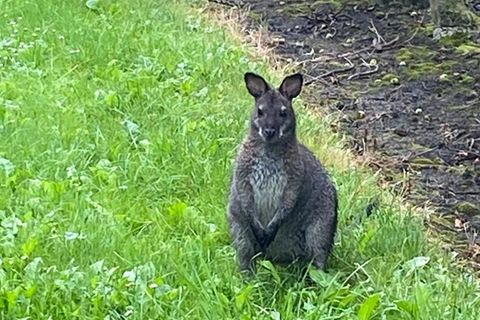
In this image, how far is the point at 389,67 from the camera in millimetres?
9484

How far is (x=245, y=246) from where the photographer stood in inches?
194

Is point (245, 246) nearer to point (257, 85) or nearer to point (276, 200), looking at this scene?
point (276, 200)

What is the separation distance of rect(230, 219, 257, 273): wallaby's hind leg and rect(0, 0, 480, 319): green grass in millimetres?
A: 62

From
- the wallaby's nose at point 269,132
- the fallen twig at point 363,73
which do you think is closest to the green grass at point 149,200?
the wallaby's nose at point 269,132

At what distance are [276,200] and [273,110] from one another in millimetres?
420

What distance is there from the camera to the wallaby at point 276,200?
16.2 feet

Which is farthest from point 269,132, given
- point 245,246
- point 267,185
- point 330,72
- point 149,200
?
point 330,72

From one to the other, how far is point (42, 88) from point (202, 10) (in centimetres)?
351

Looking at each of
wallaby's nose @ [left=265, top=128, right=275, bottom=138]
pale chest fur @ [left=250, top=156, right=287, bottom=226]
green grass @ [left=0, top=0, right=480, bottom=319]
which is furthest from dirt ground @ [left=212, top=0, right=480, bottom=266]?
wallaby's nose @ [left=265, top=128, right=275, bottom=138]

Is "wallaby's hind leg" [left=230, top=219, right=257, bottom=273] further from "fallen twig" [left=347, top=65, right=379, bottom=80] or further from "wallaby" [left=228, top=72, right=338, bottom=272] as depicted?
"fallen twig" [left=347, top=65, right=379, bottom=80]

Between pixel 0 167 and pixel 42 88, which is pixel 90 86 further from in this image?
pixel 0 167

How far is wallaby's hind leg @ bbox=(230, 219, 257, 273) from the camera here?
16.2 ft

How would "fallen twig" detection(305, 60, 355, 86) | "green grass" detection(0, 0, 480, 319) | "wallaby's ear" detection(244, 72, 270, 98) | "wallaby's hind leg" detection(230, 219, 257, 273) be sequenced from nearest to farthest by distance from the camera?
"green grass" detection(0, 0, 480, 319), "wallaby's hind leg" detection(230, 219, 257, 273), "wallaby's ear" detection(244, 72, 270, 98), "fallen twig" detection(305, 60, 355, 86)

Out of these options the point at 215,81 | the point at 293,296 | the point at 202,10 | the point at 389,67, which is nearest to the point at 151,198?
the point at 293,296
